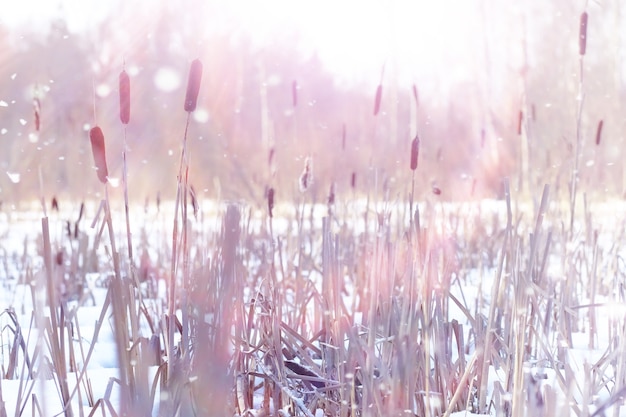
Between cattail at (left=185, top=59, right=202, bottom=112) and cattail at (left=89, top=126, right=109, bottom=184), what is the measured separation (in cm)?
14

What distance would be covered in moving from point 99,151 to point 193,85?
0.57 ft

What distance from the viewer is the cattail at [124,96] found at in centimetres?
97

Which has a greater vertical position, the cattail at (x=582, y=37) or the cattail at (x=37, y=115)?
the cattail at (x=582, y=37)

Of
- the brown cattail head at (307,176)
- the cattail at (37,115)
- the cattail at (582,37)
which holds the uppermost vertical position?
the cattail at (582,37)

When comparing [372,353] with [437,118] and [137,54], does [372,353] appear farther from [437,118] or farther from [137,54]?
[437,118]

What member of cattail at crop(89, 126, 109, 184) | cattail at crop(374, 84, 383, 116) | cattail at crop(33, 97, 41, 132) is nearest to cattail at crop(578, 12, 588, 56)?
cattail at crop(374, 84, 383, 116)

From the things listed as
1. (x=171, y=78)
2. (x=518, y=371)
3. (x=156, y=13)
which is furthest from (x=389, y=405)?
(x=171, y=78)

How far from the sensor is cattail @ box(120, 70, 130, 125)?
0.97 meters

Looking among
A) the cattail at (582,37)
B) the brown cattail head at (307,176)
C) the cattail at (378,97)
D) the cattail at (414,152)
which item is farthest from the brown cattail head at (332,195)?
the cattail at (414,152)

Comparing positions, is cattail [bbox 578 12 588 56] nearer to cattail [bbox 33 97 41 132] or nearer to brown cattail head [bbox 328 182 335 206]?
brown cattail head [bbox 328 182 335 206]

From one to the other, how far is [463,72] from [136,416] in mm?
9150

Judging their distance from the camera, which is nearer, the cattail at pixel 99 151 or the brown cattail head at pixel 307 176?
the cattail at pixel 99 151

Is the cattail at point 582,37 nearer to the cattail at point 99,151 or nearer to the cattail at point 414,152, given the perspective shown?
the cattail at point 414,152

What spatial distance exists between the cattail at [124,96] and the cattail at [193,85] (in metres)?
0.09
